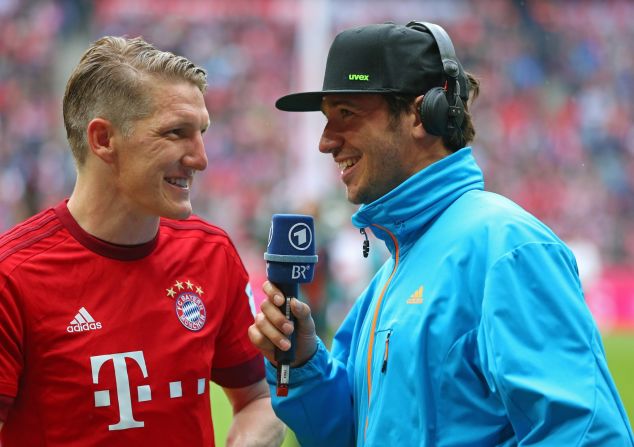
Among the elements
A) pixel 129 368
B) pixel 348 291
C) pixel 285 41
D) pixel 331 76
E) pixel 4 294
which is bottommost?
pixel 348 291

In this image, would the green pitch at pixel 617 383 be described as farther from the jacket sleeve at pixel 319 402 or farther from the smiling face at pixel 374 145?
the smiling face at pixel 374 145

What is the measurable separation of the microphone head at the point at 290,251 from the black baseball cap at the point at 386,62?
0.46m

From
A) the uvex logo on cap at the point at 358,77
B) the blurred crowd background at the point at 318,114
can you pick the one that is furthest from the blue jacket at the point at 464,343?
the blurred crowd background at the point at 318,114

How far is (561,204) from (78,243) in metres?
23.9

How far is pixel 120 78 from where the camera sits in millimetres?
3527

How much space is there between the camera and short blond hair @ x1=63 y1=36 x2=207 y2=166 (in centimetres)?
353

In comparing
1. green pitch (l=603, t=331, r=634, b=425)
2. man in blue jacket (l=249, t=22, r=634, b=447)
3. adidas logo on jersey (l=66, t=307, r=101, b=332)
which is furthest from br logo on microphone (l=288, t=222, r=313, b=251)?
green pitch (l=603, t=331, r=634, b=425)

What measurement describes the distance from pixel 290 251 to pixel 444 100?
2.21 feet

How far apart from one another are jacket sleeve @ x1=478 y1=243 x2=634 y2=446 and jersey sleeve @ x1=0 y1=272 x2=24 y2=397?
151 cm

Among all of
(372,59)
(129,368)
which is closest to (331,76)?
(372,59)

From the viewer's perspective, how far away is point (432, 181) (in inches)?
126

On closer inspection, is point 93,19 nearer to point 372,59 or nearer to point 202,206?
point 202,206

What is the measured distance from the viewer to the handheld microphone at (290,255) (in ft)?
10.4

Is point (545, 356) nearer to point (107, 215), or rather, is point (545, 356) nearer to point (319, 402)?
point (319, 402)
